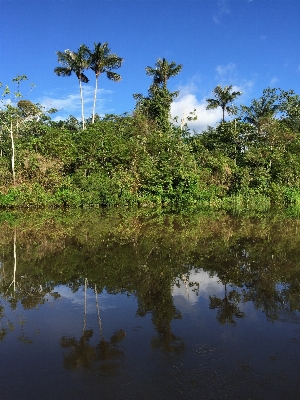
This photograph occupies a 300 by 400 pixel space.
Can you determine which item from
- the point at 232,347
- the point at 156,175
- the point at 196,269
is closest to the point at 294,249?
the point at 196,269

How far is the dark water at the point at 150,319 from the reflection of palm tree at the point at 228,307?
15 mm

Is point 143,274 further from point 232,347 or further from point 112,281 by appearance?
point 232,347

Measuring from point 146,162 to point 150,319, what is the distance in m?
19.8

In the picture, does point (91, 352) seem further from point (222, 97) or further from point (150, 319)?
point (222, 97)

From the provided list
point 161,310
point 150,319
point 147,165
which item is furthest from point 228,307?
point 147,165

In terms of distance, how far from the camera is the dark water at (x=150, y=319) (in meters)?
3.41

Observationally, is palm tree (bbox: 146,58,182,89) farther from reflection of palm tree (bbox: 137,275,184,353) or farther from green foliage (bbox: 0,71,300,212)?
reflection of palm tree (bbox: 137,275,184,353)

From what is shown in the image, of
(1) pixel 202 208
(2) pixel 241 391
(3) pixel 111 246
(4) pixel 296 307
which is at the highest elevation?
(1) pixel 202 208

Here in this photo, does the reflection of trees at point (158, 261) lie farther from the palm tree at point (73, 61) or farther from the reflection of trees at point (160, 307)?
the palm tree at point (73, 61)

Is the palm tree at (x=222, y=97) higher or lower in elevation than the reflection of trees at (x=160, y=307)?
higher

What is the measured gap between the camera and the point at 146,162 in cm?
2428

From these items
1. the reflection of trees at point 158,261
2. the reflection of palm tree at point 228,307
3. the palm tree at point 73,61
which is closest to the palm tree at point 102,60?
the palm tree at point 73,61

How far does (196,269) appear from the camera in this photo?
24.4 ft

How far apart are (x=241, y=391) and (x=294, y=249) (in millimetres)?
6529
